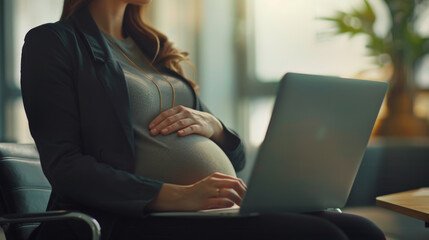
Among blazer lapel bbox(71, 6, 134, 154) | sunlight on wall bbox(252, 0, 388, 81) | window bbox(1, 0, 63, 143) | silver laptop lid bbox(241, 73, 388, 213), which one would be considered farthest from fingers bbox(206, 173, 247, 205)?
window bbox(1, 0, 63, 143)

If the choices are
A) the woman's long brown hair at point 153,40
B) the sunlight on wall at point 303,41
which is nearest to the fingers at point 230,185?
the woman's long brown hair at point 153,40

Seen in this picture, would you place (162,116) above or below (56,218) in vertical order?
above

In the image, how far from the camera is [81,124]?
1.15 metres

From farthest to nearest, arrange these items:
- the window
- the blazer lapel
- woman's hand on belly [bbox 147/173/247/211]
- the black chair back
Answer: the window, the black chair back, the blazer lapel, woman's hand on belly [bbox 147/173/247/211]

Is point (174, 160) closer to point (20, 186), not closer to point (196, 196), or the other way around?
point (196, 196)

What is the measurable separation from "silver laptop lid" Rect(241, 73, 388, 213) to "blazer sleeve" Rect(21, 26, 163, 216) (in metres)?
0.25

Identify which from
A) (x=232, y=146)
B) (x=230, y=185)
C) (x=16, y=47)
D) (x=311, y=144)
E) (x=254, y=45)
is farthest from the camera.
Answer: (x=254, y=45)

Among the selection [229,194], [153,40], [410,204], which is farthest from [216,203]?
[153,40]

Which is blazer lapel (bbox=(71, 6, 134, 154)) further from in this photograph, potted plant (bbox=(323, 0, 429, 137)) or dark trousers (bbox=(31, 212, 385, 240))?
potted plant (bbox=(323, 0, 429, 137))

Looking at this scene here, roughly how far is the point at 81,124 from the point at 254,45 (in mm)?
3730

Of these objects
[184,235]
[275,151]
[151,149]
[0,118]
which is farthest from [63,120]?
[0,118]

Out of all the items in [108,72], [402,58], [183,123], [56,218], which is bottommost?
[402,58]

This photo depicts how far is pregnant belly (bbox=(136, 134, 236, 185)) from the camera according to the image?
1167 mm

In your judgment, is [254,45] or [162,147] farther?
[254,45]
